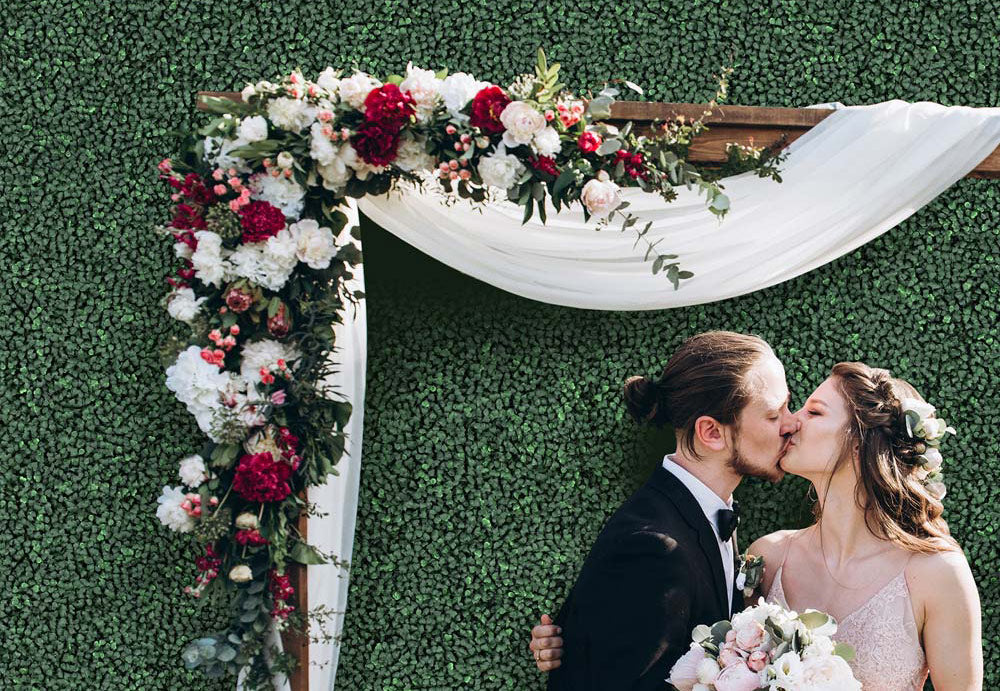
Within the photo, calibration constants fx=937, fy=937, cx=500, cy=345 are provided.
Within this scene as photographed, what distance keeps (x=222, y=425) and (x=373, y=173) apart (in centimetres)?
81

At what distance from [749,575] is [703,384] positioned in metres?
0.63

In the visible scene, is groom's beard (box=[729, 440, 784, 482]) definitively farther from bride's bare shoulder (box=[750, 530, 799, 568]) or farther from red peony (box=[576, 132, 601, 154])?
red peony (box=[576, 132, 601, 154])

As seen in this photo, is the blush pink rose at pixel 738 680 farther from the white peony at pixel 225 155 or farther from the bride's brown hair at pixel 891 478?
the white peony at pixel 225 155

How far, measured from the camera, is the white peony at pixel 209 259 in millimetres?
2516

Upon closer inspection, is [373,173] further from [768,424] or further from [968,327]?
[968,327]

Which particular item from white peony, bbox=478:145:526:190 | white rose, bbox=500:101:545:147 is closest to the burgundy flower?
white peony, bbox=478:145:526:190

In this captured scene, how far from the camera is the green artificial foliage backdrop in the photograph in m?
3.14

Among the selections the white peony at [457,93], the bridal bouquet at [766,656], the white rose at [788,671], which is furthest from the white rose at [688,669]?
the white peony at [457,93]

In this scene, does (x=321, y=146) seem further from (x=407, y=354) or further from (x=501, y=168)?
(x=407, y=354)

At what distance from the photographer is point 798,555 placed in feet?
9.53

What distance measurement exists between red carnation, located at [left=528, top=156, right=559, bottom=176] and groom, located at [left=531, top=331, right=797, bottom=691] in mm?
705

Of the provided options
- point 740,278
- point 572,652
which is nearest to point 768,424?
point 740,278

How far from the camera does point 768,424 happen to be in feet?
8.88

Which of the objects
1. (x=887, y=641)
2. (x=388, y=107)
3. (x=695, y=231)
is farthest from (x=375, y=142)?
(x=887, y=641)
